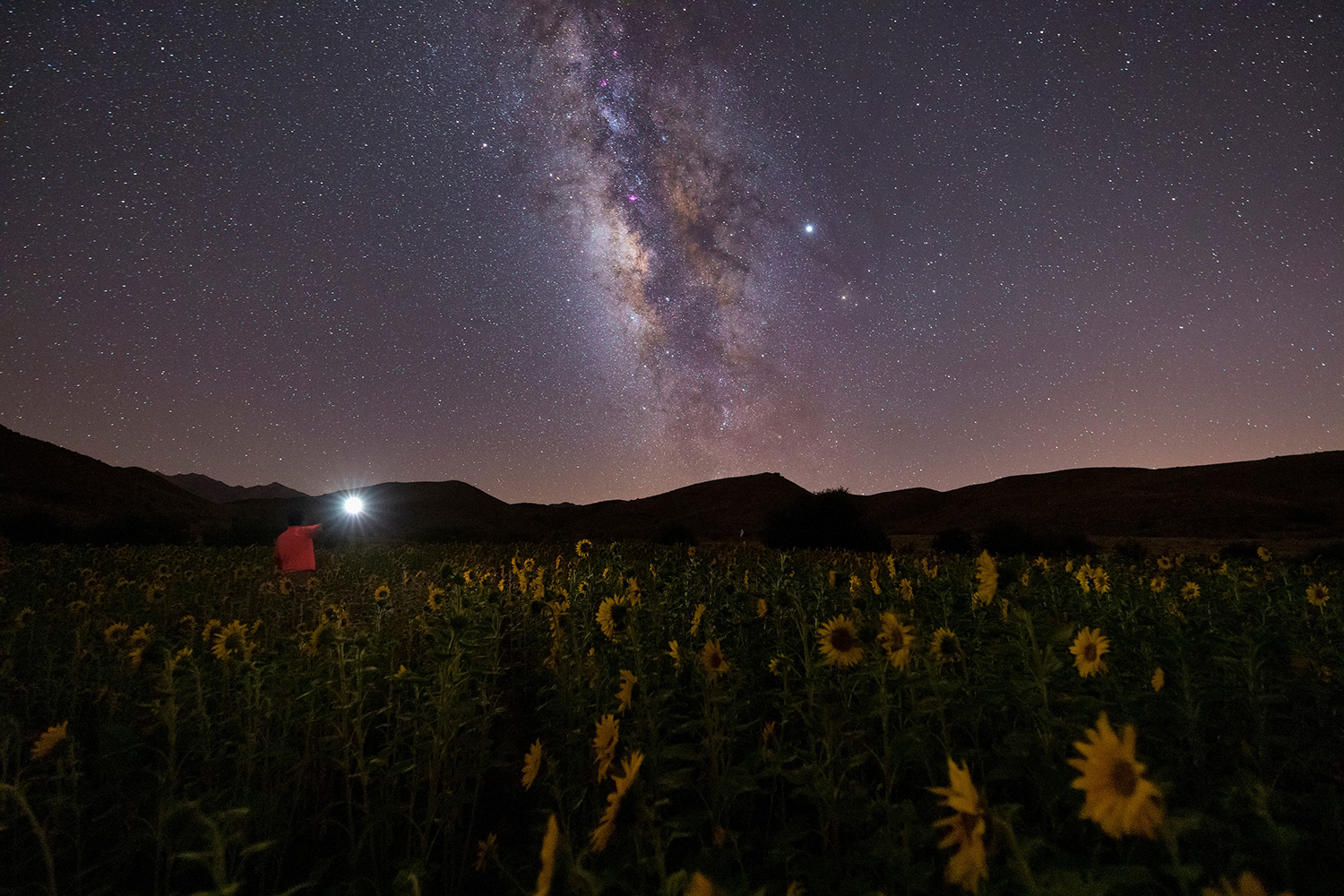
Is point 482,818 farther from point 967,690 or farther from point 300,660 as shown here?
point 967,690

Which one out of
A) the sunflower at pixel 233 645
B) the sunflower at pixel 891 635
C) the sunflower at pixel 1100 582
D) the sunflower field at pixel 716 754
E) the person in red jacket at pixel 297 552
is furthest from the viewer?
the person in red jacket at pixel 297 552

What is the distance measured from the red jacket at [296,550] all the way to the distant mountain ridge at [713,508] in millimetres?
14422

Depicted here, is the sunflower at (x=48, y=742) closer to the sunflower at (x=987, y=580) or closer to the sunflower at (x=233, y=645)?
the sunflower at (x=233, y=645)

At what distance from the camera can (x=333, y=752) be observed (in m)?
3.45

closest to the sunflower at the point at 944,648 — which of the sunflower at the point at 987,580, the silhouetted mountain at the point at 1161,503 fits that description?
the sunflower at the point at 987,580

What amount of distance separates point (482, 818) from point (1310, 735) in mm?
4287

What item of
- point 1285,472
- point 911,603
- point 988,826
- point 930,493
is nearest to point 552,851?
point 988,826

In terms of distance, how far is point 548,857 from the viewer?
1168mm

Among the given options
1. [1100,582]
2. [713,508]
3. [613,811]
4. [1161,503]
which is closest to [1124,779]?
[613,811]

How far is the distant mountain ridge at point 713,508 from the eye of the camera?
31656 millimetres

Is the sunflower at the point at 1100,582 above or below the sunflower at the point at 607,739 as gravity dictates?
above

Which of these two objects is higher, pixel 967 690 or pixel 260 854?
pixel 967 690

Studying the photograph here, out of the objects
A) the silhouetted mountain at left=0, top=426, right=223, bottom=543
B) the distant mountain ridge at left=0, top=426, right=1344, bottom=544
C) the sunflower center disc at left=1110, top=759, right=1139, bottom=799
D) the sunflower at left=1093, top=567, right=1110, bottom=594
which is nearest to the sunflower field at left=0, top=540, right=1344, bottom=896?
the sunflower center disc at left=1110, top=759, right=1139, bottom=799

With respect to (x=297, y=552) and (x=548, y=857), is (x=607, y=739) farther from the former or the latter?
(x=297, y=552)
